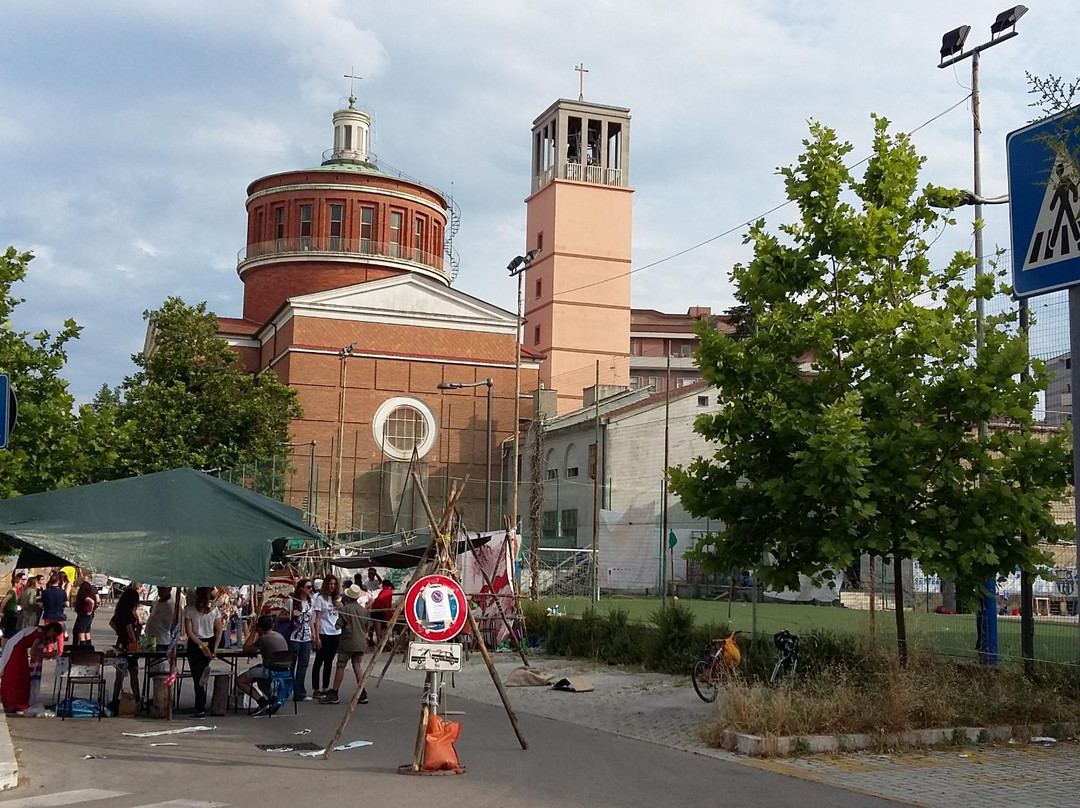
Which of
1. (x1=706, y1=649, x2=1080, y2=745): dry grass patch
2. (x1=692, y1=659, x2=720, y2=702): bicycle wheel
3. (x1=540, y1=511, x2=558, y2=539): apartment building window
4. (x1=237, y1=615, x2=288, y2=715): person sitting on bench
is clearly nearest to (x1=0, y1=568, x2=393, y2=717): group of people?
(x1=237, y1=615, x2=288, y2=715): person sitting on bench

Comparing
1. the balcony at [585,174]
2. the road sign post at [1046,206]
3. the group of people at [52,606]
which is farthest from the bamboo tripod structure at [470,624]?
the balcony at [585,174]

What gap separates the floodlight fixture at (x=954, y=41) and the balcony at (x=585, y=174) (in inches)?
2339

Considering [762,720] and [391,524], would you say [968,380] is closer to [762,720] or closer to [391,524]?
[762,720]

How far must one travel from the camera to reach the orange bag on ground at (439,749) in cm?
1132

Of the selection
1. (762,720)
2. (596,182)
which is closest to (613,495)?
(596,182)

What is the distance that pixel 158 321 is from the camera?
49.6 m

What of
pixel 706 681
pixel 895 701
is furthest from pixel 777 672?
pixel 895 701

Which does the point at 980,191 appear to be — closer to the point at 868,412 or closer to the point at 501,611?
the point at 868,412

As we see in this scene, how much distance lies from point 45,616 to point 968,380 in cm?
1904

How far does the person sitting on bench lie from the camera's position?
1605 cm

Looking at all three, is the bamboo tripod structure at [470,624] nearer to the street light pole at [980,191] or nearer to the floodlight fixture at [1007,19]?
the street light pole at [980,191]

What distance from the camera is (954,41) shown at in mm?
19641

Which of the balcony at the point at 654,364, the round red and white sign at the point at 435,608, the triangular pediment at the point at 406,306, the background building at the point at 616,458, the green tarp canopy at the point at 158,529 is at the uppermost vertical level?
the balcony at the point at 654,364

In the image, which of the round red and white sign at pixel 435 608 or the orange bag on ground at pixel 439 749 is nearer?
the orange bag on ground at pixel 439 749
